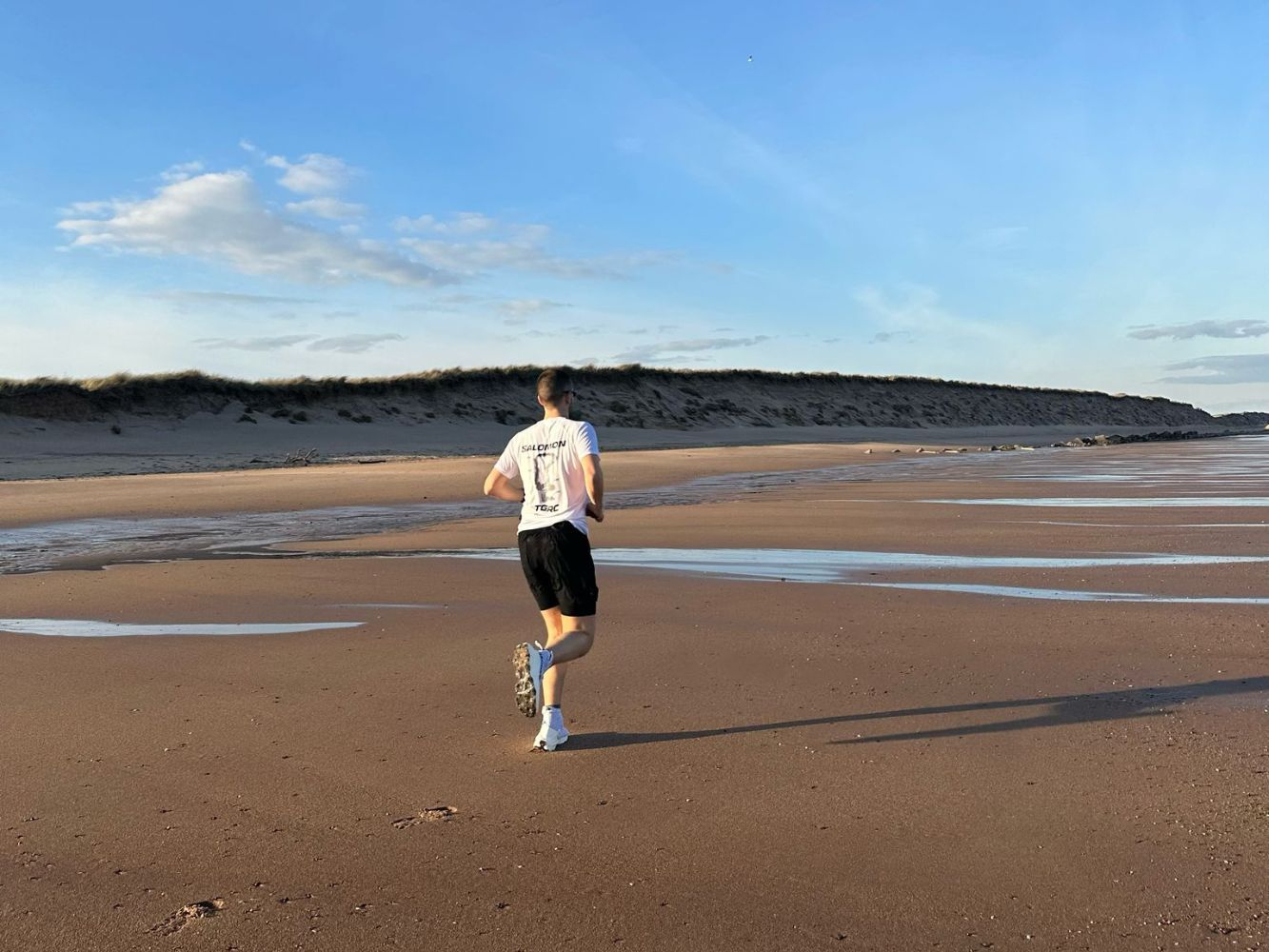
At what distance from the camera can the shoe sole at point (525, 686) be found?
14.9 feet

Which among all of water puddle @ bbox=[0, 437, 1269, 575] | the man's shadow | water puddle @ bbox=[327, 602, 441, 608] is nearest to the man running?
the man's shadow

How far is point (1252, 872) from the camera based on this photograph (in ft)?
10.7

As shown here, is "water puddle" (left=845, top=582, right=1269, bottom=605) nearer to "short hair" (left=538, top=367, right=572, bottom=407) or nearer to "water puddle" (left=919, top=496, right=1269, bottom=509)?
"short hair" (left=538, top=367, right=572, bottom=407)

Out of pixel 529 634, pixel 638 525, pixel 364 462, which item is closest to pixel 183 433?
pixel 364 462

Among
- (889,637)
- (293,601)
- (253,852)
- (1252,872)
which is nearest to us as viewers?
(1252,872)

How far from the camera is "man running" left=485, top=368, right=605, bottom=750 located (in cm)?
466

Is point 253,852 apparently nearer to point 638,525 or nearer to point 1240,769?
point 1240,769

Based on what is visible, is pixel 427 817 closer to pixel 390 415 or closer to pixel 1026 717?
pixel 1026 717

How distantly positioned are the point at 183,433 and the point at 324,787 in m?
33.4

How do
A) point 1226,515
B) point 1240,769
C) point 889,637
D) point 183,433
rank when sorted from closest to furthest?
1. point 1240,769
2. point 889,637
3. point 1226,515
4. point 183,433

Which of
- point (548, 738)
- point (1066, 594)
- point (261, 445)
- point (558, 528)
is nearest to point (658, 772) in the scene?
point (548, 738)

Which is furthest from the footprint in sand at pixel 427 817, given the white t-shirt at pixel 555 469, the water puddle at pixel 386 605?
the water puddle at pixel 386 605

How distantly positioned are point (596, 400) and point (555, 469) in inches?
1850

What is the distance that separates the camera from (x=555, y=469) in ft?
15.8
